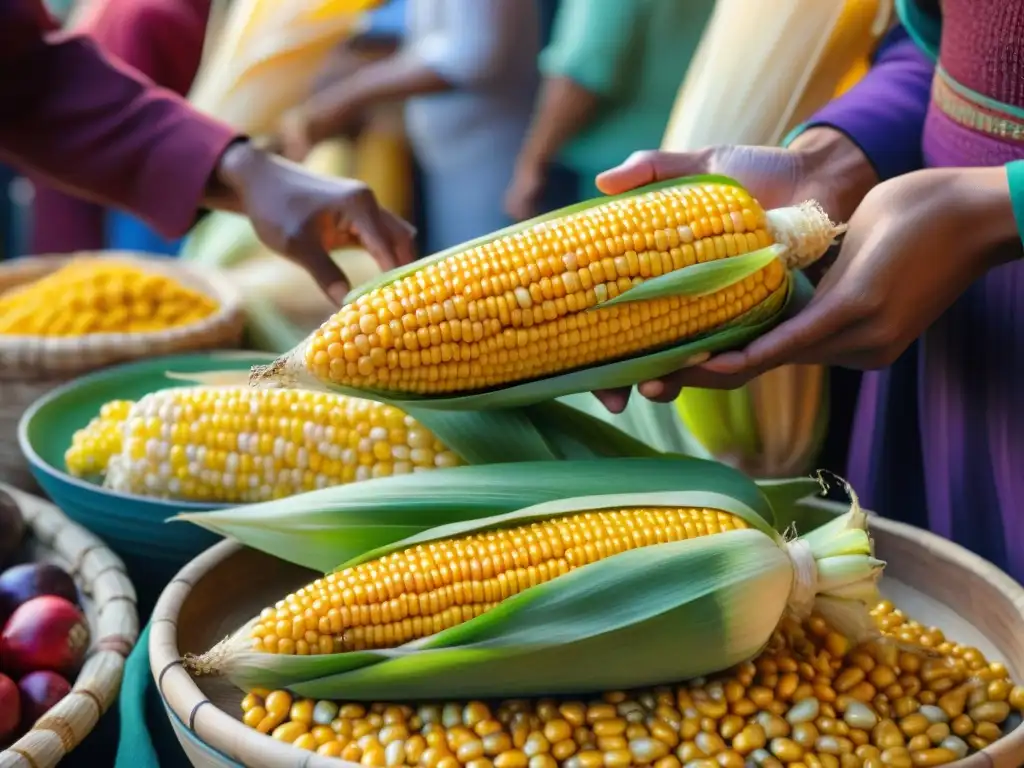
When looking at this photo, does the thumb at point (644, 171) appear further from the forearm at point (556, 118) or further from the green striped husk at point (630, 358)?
the forearm at point (556, 118)

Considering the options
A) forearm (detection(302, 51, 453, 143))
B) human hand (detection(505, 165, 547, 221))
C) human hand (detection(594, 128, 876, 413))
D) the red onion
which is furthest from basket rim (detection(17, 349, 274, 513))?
forearm (detection(302, 51, 453, 143))

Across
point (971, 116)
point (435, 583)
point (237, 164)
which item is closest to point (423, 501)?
point (435, 583)

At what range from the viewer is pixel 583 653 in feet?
2.06

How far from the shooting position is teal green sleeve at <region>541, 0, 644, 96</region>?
4.35 feet

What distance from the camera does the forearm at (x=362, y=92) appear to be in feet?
5.54

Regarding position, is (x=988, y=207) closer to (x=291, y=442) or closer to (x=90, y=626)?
(x=291, y=442)

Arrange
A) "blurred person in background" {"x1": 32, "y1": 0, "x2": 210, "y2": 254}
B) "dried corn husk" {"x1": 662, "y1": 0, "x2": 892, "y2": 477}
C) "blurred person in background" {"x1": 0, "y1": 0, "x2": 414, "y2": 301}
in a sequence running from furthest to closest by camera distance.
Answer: "blurred person in background" {"x1": 32, "y1": 0, "x2": 210, "y2": 254}
"blurred person in background" {"x1": 0, "y1": 0, "x2": 414, "y2": 301}
"dried corn husk" {"x1": 662, "y1": 0, "x2": 892, "y2": 477}

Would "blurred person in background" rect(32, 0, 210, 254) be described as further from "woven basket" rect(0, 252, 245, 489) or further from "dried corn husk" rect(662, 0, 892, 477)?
"dried corn husk" rect(662, 0, 892, 477)

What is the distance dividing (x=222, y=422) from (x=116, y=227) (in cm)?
142

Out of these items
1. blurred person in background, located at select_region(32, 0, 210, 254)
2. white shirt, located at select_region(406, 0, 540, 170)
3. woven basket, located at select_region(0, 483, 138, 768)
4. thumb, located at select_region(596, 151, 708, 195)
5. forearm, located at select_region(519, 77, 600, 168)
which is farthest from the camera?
blurred person in background, located at select_region(32, 0, 210, 254)

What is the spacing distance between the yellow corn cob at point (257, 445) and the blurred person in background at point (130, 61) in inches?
36.4

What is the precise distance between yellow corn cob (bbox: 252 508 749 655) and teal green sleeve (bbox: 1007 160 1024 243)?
0.28 meters

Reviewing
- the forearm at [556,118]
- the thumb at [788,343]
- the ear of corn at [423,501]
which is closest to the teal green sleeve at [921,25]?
the thumb at [788,343]

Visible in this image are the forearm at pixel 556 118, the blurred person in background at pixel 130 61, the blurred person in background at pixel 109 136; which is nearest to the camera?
the blurred person in background at pixel 109 136
